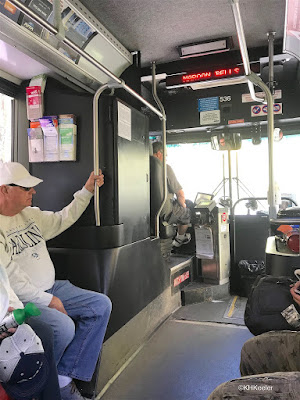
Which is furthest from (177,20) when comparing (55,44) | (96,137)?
(96,137)

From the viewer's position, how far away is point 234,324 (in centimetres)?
342

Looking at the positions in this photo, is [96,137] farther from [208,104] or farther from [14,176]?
[208,104]

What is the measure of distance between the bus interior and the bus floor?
0.04ft

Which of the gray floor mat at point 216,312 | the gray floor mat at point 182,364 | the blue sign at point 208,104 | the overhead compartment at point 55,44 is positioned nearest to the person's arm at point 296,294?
the gray floor mat at point 182,364

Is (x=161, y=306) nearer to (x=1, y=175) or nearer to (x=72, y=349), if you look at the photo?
(x=72, y=349)

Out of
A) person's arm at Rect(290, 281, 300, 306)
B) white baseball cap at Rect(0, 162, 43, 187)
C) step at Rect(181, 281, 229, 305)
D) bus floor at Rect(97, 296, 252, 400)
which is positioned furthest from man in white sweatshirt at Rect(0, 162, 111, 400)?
step at Rect(181, 281, 229, 305)

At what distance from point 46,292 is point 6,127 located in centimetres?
146

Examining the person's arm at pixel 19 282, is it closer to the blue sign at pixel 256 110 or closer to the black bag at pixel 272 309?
the black bag at pixel 272 309

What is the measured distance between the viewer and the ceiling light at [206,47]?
3531mm

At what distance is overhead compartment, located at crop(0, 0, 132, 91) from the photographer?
221 centimetres

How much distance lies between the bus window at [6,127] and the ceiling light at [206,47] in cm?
184

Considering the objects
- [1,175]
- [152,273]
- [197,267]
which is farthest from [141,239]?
[197,267]

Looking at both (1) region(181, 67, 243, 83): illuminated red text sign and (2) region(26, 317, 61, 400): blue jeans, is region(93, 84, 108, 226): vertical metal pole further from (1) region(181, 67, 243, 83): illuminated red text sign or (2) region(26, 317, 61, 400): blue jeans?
(1) region(181, 67, 243, 83): illuminated red text sign

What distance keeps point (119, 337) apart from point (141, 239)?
0.83 meters
